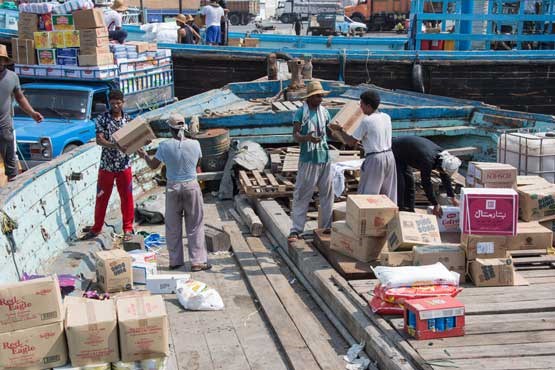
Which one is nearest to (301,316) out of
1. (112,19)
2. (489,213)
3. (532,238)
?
(489,213)

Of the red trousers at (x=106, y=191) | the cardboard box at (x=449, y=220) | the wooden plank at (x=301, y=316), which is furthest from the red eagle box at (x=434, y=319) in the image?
the red trousers at (x=106, y=191)

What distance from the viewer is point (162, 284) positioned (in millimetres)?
6539

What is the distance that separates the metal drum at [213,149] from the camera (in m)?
10.1

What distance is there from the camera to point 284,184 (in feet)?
30.5

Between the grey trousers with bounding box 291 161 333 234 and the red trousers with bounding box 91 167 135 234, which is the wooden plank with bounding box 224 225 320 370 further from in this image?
the red trousers with bounding box 91 167 135 234

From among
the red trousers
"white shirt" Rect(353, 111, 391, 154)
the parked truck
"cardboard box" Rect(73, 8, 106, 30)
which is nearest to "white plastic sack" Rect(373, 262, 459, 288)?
"white shirt" Rect(353, 111, 391, 154)

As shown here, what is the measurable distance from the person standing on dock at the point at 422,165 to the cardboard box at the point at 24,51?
299 inches

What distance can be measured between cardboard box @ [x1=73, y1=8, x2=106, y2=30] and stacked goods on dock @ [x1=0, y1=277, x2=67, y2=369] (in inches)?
327

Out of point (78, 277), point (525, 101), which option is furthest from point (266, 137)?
point (525, 101)

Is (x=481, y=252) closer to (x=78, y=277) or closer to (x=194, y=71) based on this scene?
(x=78, y=277)

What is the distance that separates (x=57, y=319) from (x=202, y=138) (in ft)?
18.5

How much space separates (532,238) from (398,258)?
1.60 metres

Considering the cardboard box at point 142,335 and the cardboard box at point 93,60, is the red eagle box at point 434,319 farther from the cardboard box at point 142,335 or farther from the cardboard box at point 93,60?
the cardboard box at point 93,60

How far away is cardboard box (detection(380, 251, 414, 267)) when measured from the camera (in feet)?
19.6
